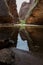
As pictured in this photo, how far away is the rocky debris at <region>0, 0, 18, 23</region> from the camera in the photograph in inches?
27.8

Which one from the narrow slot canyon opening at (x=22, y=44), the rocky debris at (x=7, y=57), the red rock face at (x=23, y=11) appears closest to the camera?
the rocky debris at (x=7, y=57)

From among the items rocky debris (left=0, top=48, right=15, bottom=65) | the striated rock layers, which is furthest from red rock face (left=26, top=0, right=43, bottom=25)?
rocky debris (left=0, top=48, right=15, bottom=65)

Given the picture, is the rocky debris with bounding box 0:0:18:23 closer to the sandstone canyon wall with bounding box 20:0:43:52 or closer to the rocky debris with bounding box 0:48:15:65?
the sandstone canyon wall with bounding box 20:0:43:52

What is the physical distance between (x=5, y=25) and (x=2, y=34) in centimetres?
5

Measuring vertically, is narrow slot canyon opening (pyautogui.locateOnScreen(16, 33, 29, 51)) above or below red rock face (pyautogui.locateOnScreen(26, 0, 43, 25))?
below

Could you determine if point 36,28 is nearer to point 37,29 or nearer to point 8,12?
point 37,29

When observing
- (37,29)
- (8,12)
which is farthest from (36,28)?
(8,12)

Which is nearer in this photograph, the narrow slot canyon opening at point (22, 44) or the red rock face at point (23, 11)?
the narrow slot canyon opening at point (22, 44)

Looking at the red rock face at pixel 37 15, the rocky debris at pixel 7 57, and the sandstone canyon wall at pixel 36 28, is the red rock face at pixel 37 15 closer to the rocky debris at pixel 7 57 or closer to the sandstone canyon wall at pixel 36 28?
the sandstone canyon wall at pixel 36 28

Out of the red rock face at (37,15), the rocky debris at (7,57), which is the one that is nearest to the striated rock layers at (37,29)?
the red rock face at (37,15)

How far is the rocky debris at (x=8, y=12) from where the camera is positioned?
0.71m

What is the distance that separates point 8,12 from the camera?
2.34 feet

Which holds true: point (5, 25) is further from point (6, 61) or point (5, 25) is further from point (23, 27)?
point (6, 61)

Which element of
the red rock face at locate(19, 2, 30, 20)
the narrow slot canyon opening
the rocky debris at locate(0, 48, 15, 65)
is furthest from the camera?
the red rock face at locate(19, 2, 30, 20)
